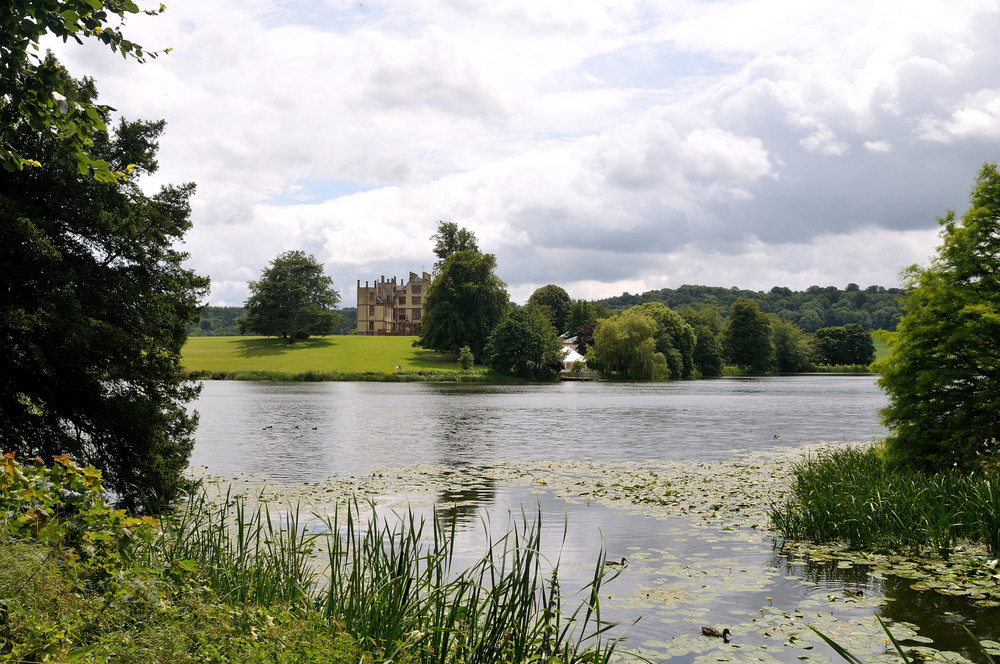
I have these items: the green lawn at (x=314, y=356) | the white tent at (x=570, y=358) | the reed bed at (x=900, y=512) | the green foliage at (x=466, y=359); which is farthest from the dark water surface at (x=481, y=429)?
the white tent at (x=570, y=358)

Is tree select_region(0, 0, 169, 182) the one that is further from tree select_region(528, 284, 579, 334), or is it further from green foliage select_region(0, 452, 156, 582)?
tree select_region(528, 284, 579, 334)

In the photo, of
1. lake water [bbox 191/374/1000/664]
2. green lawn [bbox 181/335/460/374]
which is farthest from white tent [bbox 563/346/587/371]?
lake water [bbox 191/374/1000/664]

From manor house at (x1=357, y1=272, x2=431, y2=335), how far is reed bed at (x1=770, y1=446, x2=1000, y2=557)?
5357 inches

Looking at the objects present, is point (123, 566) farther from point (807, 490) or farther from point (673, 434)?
point (673, 434)

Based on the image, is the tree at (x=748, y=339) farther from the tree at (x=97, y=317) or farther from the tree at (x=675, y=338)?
the tree at (x=97, y=317)

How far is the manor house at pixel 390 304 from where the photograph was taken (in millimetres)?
147125

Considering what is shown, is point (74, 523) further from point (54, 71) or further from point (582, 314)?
point (582, 314)

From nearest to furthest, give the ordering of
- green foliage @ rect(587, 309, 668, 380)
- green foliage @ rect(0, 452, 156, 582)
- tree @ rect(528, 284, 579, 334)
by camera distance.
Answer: green foliage @ rect(0, 452, 156, 582) < green foliage @ rect(587, 309, 668, 380) < tree @ rect(528, 284, 579, 334)

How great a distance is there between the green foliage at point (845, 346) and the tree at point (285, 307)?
8813 centimetres

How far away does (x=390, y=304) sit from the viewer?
498 ft

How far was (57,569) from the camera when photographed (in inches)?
172

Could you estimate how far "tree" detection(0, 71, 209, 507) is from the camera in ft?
38.1

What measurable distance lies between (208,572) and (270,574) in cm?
51

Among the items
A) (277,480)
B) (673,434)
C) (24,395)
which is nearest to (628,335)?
(673,434)
